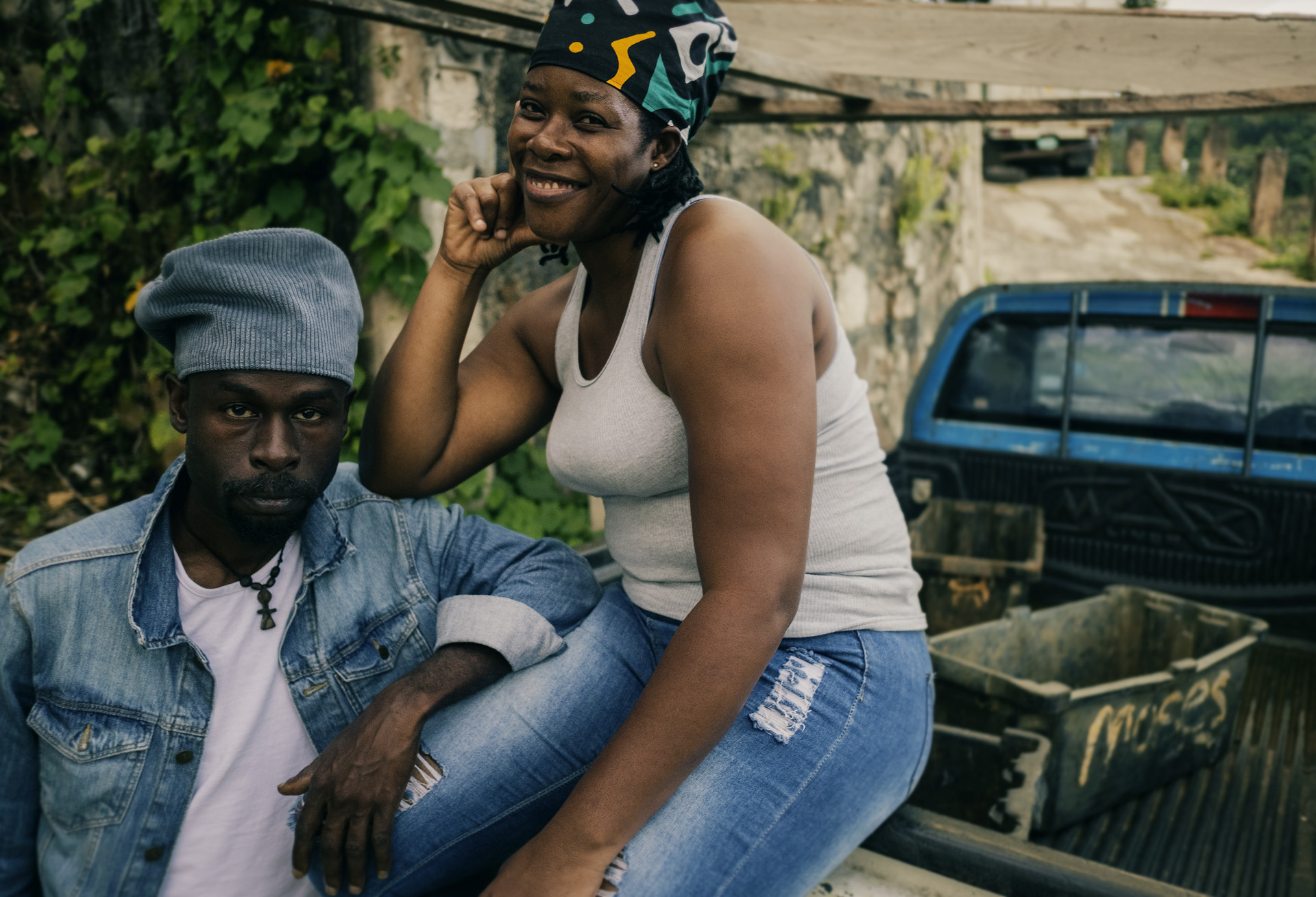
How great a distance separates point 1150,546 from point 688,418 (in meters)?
3.23

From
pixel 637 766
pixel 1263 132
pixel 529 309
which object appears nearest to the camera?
pixel 637 766

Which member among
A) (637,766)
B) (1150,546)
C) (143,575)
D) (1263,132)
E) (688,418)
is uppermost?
(1263,132)

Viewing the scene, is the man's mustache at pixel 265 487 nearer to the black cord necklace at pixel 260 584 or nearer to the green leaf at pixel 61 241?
the black cord necklace at pixel 260 584

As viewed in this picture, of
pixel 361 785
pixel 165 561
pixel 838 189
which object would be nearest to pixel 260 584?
pixel 165 561

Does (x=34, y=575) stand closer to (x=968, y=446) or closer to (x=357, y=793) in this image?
(x=357, y=793)

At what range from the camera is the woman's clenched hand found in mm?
1800

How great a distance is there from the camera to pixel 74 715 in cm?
146

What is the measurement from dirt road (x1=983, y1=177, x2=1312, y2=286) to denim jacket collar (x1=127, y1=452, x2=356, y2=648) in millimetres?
12534

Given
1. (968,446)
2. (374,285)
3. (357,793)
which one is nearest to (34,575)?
(357,793)

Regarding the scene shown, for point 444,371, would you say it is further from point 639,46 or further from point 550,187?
point 639,46

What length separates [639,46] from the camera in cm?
146

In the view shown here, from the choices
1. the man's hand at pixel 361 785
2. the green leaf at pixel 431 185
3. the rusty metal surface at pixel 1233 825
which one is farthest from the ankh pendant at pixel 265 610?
the rusty metal surface at pixel 1233 825

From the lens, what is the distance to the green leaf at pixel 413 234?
334cm

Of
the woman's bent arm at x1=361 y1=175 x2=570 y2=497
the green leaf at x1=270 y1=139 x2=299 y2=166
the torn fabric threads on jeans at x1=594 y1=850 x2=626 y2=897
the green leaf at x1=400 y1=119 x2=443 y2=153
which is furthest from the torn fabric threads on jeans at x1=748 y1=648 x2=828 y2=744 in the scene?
the green leaf at x1=270 y1=139 x2=299 y2=166
